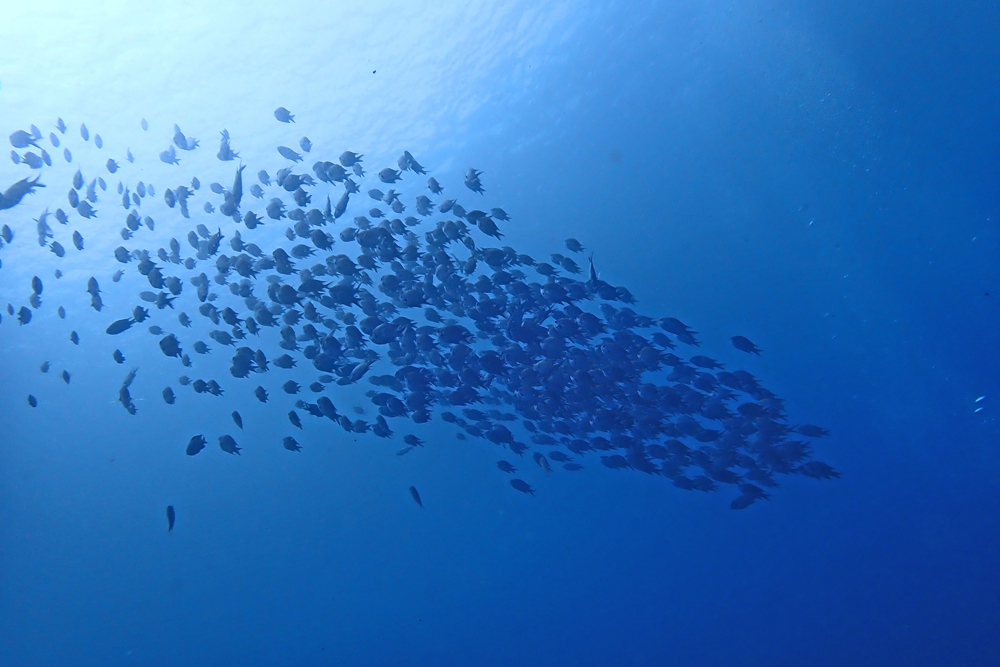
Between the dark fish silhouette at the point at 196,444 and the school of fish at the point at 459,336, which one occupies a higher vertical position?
the school of fish at the point at 459,336

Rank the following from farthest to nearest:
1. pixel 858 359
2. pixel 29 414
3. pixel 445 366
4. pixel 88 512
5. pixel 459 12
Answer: pixel 88 512, pixel 29 414, pixel 858 359, pixel 459 12, pixel 445 366

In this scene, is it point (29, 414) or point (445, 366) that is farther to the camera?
point (29, 414)

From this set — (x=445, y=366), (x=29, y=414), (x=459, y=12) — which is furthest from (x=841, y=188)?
(x=29, y=414)

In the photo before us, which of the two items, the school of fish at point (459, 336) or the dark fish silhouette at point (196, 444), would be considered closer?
the school of fish at point (459, 336)

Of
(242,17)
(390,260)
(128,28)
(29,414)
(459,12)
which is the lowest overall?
(390,260)

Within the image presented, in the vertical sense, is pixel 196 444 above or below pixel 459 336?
below

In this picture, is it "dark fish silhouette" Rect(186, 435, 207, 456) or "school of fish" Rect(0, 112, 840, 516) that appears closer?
"school of fish" Rect(0, 112, 840, 516)

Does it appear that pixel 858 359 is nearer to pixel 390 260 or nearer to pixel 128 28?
pixel 390 260

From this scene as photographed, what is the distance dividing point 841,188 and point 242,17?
21.0 meters

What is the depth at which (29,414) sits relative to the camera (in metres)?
30.1

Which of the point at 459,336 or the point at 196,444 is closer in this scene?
the point at 459,336

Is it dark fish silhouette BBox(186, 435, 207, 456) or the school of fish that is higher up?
the school of fish

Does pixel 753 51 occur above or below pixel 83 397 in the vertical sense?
above

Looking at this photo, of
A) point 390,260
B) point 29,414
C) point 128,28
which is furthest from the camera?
point 29,414
